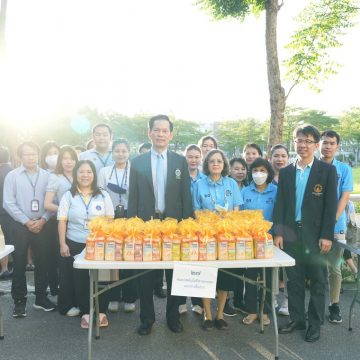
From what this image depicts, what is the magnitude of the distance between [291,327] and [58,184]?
2850 millimetres

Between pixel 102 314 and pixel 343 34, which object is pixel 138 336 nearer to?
pixel 102 314

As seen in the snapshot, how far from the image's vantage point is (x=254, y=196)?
420 cm

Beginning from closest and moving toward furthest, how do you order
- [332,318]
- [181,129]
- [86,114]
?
[332,318], [86,114], [181,129]

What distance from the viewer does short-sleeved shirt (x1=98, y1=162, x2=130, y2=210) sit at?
173 inches

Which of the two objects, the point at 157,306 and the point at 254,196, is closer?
the point at 254,196

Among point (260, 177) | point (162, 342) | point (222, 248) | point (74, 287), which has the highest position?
point (260, 177)

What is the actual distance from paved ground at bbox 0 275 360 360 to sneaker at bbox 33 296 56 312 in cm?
17

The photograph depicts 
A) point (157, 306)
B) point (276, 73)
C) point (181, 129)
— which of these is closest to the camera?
Answer: point (157, 306)

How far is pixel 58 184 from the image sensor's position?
4.28 metres

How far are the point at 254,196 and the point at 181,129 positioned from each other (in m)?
43.1

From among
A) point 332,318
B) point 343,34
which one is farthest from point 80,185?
point 343,34

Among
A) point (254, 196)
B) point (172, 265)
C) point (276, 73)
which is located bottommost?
point (172, 265)

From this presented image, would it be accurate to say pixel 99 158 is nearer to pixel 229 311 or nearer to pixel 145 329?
pixel 145 329

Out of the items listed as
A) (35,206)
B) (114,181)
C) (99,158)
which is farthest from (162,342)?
(99,158)
